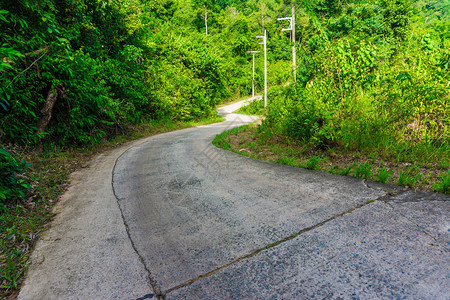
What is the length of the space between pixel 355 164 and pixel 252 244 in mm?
2932

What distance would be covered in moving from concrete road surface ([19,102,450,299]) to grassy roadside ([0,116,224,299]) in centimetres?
17

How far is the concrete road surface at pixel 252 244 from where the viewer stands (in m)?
1.97

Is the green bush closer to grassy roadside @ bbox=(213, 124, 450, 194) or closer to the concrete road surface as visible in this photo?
the concrete road surface

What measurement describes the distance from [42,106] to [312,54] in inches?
300

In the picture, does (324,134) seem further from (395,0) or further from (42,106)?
(395,0)

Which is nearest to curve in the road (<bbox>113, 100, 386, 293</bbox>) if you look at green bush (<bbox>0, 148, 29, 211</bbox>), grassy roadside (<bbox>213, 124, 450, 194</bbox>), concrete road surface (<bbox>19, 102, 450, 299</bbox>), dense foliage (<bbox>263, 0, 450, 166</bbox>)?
concrete road surface (<bbox>19, 102, 450, 299</bbox>)

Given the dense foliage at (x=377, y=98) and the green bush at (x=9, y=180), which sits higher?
the dense foliage at (x=377, y=98)

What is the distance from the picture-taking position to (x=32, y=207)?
13.0 ft

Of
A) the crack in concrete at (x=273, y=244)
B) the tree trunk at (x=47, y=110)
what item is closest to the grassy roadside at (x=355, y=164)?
the crack in concrete at (x=273, y=244)

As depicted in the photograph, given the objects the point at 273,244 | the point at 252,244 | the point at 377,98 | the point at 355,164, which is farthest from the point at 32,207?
the point at 377,98

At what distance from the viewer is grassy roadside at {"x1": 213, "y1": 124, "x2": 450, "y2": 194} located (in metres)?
3.50

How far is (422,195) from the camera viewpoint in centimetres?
316

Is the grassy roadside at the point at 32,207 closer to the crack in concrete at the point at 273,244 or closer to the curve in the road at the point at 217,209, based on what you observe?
the curve in the road at the point at 217,209

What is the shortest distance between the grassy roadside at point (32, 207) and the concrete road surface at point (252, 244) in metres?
0.17
